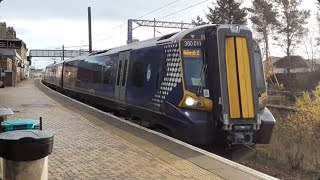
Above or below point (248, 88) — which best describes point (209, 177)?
below

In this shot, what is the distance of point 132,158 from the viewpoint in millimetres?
8914

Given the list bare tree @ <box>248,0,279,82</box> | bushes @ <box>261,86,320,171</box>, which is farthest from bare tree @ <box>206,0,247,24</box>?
bushes @ <box>261,86,320,171</box>

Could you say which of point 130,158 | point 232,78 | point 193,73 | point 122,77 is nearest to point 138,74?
point 122,77

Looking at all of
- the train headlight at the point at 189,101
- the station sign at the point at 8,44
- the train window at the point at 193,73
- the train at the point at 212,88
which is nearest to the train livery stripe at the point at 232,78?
the train at the point at 212,88

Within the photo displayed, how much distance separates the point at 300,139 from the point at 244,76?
7483mm

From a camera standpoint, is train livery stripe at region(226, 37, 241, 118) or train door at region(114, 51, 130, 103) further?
train door at region(114, 51, 130, 103)

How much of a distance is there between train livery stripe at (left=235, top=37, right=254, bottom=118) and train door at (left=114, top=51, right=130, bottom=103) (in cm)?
570

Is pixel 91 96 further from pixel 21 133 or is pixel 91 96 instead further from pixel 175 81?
pixel 21 133

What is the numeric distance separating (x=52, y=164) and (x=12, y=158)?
289 cm

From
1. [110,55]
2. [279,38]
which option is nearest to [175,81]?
[110,55]

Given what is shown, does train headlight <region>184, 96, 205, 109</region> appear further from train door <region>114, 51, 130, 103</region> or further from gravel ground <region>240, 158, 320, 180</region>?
train door <region>114, 51, 130, 103</region>

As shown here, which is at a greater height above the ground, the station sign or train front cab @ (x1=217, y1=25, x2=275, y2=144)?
the station sign

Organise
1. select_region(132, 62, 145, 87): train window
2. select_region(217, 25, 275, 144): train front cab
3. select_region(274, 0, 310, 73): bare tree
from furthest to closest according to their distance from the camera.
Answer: select_region(274, 0, 310, 73): bare tree, select_region(132, 62, 145, 87): train window, select_region(217, 25, 275, 144): train front cab

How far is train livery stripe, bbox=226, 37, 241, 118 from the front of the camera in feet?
35.6
